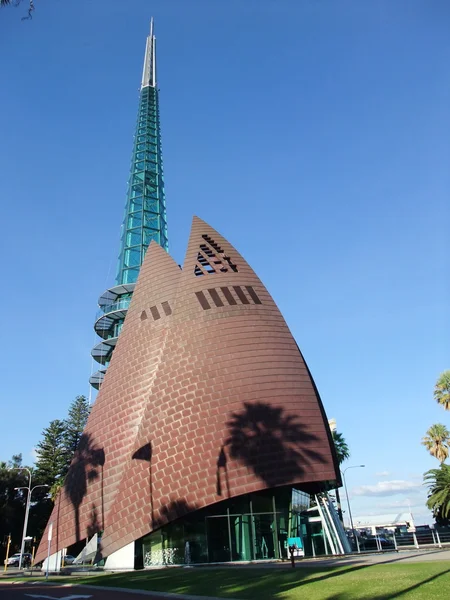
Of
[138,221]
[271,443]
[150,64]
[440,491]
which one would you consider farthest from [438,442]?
[150,64]

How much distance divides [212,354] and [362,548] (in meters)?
24.5

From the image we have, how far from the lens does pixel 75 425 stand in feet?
255

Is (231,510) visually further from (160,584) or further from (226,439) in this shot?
(160,584)

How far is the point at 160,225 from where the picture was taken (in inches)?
2665

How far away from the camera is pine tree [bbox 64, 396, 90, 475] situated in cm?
7500

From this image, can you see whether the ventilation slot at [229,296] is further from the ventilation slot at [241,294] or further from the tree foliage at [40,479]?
the tree foliage at [40,479]

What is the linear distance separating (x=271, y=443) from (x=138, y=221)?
→ 4495 centimetres

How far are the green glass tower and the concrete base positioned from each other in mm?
31142

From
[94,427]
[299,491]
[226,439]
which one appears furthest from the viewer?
[94,427]

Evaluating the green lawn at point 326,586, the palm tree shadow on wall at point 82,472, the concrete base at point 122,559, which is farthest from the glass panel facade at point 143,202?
the green lawn at point 326,586

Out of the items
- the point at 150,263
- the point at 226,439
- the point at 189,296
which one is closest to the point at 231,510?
the point at 226,439

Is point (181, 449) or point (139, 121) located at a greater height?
point (139, 121)

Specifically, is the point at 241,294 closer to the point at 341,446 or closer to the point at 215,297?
the point at 215,297

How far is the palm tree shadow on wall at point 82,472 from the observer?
33.8m
